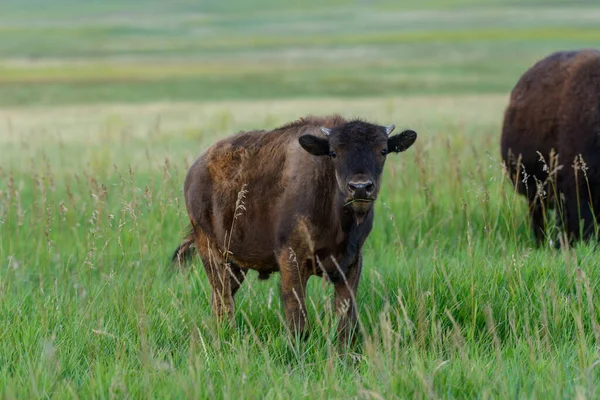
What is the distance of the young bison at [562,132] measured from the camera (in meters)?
8.74

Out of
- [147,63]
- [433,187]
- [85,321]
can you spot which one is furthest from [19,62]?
[85,321]

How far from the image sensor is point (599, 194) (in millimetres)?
8766

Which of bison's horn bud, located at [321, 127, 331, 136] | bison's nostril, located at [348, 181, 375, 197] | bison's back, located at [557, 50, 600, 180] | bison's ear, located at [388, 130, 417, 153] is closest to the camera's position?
bison's nostril, located at [348, 181, 375, 197]

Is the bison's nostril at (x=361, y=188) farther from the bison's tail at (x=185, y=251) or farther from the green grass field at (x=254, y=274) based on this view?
the bison's tail at (x=185, y=251)

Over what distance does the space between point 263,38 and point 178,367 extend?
61336 mm

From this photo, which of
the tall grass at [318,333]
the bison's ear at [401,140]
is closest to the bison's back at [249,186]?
the tall grass at [318,333]

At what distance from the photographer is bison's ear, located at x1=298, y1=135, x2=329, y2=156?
19.1ft

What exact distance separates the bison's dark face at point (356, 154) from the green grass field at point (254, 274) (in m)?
0.25

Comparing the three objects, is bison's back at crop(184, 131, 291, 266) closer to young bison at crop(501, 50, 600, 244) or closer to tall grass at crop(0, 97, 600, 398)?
tall grass at crop(0, 97, 600, 398)

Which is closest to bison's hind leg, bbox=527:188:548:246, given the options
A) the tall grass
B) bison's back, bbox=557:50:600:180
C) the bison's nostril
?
the tall grass

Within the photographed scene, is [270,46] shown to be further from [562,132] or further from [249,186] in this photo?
[249,186]

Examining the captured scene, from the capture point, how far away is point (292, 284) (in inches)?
234

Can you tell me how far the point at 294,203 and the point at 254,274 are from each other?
1.60 meters

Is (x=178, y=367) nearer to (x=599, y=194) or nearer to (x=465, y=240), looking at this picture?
(x=465, y=240)
